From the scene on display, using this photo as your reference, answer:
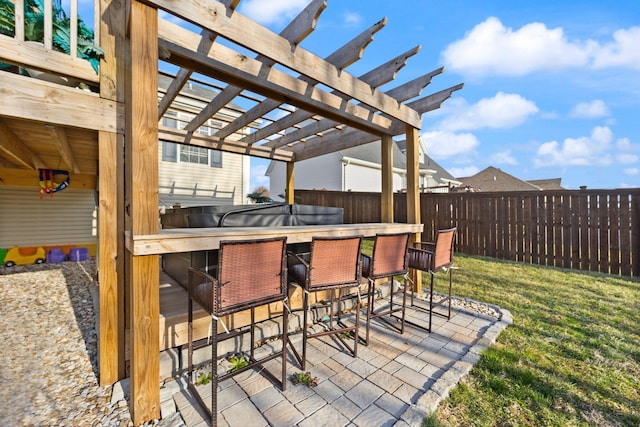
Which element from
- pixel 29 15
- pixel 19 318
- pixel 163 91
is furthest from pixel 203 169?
pixel 29 15

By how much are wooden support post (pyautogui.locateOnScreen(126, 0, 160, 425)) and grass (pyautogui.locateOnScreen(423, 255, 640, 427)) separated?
1766 mm

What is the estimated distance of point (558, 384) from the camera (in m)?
2.07

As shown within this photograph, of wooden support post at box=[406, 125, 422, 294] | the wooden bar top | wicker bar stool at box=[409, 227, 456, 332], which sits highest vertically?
wooden support post at box=[406, 125, 422, 294]

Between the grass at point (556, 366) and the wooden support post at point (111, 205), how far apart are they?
2.33 meters

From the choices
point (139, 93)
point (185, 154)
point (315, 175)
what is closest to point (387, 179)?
point (139, 93)

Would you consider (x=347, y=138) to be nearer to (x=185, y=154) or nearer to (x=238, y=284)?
(x=238, y=284)

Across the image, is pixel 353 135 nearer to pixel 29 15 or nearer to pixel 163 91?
pixel 163 91

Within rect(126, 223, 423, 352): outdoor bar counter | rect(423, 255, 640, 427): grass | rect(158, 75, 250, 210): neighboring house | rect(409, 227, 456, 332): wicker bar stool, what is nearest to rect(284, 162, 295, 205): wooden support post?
rect(158, 75, 250, 210): neighboring house

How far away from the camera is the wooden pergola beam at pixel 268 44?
6.14ft

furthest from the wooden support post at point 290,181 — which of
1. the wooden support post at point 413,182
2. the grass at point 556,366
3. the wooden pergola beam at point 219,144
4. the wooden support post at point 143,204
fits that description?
the wooden support post at point 143,204

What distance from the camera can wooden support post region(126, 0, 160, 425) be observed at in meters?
1.70

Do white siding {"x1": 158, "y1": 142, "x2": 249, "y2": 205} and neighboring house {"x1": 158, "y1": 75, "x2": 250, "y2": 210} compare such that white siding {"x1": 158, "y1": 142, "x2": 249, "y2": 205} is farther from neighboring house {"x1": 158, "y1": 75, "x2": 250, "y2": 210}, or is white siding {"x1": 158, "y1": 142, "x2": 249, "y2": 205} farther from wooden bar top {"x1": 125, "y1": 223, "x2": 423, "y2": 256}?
wooden bar top {"x1": 125, "y1": 223, "x2": 423, "y2": 256}

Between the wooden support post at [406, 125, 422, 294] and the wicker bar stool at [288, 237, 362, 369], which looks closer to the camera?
the wicker bar stool at [288, 237, 362, 369]

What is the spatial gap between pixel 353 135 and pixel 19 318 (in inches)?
209
